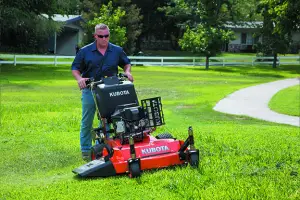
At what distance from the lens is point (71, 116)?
13062 millimetres

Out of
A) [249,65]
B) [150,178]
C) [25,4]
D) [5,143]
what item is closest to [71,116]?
[5,143]

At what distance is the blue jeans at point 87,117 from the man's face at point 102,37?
0.76 metres

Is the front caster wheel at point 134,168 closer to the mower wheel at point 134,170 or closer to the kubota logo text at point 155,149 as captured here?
the mower wheel at point 134,170

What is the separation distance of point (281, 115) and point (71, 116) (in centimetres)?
614

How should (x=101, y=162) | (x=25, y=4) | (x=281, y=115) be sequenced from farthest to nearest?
1. (x=25, y=4)
2. (x=281, y=115)
3. (x=101, y=162)

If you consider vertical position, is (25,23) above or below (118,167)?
above

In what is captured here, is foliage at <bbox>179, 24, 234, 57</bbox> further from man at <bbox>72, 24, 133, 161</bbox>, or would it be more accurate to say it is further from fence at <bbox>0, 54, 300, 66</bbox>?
man at <bbox>72, 24, 133, 161</bbox>

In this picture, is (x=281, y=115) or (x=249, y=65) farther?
(x=249, y=65)

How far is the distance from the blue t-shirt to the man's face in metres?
0.16

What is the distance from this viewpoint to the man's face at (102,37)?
24.3ft

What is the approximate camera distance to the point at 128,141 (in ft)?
22.4

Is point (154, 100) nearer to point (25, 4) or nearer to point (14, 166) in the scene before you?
point (14, 166)

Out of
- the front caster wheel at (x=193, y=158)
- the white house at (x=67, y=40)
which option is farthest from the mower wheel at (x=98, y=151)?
the white house at (x=67, y=40)

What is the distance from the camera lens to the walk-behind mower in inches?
256
